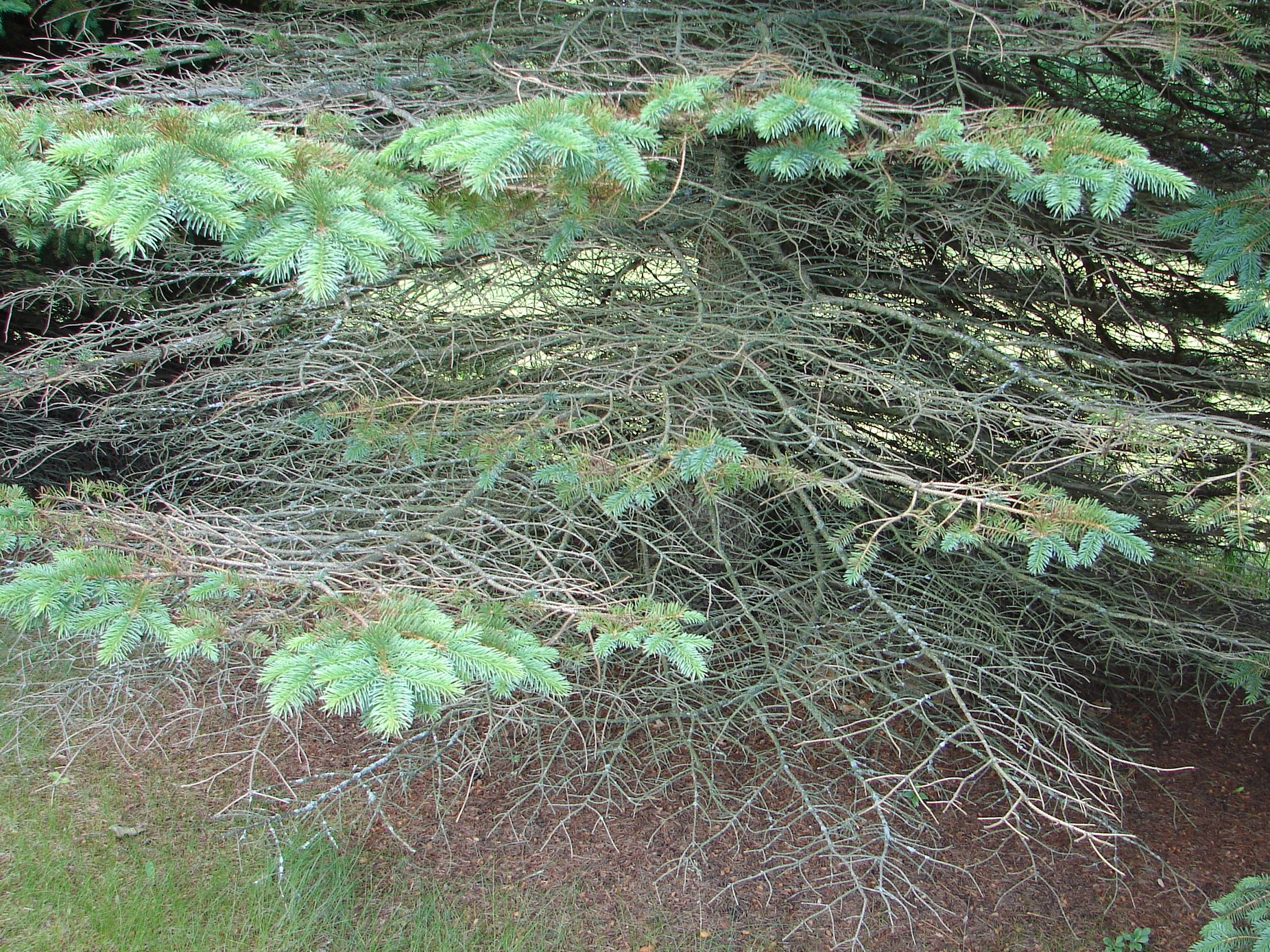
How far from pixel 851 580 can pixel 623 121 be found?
1.45m

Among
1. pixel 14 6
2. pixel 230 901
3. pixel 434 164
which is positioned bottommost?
pixel 230 901

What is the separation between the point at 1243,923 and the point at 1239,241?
2042 mm

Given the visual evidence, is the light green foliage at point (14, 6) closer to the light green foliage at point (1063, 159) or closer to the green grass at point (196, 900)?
the green grass at point (196, 900)

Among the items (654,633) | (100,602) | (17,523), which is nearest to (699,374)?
(654,633)

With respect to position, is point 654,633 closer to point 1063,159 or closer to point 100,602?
point 100,602

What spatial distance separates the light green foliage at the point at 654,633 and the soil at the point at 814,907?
173cm

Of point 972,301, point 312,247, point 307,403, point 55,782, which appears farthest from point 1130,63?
point 55,782

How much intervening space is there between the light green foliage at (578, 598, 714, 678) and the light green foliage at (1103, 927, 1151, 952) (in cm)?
259

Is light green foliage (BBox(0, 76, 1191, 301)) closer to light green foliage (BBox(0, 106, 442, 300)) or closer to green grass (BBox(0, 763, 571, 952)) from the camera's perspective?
light green foliage (BBox(0, 106, 442, 300))

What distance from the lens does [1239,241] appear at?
2572 millimetres

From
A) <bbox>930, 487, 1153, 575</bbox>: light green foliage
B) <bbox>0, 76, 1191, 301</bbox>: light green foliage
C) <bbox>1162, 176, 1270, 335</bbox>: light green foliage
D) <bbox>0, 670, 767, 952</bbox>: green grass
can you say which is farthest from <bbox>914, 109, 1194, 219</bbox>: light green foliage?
<bbox>0, 670, 767, 952</bbox>: green grass

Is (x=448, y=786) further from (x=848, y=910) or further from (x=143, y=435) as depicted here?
(x=143, y=435)

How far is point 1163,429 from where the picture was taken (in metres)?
2.85

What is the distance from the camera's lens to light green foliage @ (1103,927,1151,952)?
351 cm
